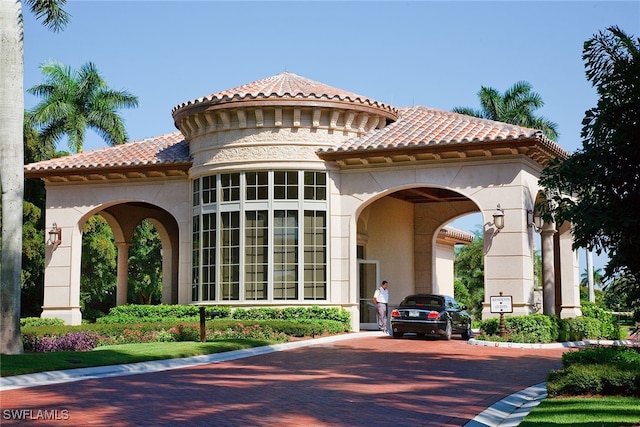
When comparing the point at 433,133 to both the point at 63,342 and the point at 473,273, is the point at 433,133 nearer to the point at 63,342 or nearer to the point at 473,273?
the point at 63,342

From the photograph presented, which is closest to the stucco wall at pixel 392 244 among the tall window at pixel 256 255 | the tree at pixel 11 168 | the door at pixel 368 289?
the door at pixel 368 289

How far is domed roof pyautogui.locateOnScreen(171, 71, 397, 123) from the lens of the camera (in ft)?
82.2

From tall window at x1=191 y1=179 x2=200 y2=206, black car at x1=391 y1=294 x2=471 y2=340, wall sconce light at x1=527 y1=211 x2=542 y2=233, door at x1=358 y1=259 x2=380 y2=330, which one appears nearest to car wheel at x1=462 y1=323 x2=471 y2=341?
black car at x1=391 y1=294 x2=471 y2=340

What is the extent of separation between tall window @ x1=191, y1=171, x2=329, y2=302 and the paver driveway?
7171 mm

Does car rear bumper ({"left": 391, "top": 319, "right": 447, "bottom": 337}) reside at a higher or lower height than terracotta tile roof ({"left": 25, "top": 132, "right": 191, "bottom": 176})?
lower

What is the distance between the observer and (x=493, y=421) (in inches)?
399

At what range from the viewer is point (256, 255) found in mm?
25500

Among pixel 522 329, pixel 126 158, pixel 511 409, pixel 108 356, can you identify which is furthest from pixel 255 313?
pixel 511 409

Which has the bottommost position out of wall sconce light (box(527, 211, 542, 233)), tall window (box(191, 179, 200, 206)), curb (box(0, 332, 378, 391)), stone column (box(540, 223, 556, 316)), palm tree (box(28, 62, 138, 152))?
curb (box(0, 332, 378, 391))

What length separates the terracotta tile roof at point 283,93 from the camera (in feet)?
82.3

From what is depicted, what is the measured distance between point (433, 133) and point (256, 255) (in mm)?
6748

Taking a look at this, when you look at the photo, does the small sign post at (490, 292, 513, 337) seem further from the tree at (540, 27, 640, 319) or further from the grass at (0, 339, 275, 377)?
the tree at (540, 27, 640, 319)

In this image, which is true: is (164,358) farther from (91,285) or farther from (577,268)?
(91,285)

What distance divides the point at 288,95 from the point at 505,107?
25.6 metres
